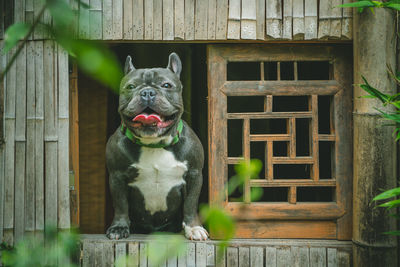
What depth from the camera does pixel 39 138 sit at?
3.44 m

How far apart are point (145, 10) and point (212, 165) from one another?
141 cm

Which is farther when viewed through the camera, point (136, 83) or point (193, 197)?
point (193, 197)

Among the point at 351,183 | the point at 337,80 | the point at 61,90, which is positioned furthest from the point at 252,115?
the point at 61,90

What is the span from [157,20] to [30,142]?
56.9 inches

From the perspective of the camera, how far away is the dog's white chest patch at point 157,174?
143 inches

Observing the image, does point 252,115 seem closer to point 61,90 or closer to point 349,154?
point 349,154

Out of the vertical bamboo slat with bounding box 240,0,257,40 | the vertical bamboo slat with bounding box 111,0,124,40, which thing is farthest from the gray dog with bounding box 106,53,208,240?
the vertical bamboo slat with bounding box 240,0,257,40

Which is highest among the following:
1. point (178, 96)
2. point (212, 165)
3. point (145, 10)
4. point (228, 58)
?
point (145, 10)

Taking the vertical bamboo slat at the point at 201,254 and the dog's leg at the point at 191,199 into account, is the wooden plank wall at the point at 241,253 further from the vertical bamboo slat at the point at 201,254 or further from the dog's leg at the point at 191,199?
the dog's leg at the point at 191,199

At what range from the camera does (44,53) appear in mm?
3449

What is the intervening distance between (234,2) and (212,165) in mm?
1373

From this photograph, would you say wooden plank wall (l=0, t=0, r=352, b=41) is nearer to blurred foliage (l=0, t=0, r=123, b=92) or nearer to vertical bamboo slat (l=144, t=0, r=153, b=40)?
vertical bamboo slat (l=144, t=0, r=153, b=40)

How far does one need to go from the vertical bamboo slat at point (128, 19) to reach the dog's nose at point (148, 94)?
492 mm

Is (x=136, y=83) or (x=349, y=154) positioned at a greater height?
(x=136, y=83)
